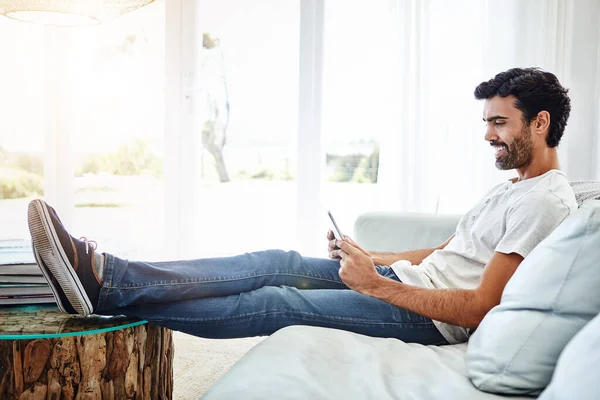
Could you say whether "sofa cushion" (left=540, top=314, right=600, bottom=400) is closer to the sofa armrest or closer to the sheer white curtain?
the sofa armrest

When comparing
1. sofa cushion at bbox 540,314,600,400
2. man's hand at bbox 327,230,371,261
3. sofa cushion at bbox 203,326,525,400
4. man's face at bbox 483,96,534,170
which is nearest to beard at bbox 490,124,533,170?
man's face at bbox 483,96,534,170

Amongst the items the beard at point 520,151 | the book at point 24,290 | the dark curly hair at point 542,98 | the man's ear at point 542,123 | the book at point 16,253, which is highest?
the dark curly hair at point 542,98

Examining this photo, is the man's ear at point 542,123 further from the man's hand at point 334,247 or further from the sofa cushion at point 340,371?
the sofa cushion at point 340,371

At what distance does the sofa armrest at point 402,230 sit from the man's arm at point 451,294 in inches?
24.6

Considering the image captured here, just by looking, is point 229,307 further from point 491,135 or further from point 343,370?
point 491,135

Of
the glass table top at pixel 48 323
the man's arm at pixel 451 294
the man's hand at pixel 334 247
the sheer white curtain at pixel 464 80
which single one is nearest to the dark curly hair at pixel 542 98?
the man's arm at pixel 451 294

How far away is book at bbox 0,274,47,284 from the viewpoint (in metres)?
1.68

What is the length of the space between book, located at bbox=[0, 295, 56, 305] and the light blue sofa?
27.2 inches

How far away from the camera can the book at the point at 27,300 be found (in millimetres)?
1689

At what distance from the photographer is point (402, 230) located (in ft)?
7.80

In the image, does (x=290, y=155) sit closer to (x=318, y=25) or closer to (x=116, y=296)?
(x=318, y=25)

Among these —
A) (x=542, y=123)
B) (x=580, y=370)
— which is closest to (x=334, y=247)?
(x=542, y=123)

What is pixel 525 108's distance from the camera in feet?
6.15

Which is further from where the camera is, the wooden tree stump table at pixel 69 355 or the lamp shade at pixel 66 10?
the lamp shade at pixel 66 10
